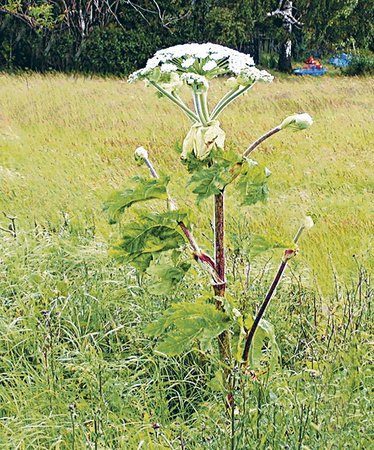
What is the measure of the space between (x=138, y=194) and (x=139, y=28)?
18133mm

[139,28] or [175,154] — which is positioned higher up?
[175,154]

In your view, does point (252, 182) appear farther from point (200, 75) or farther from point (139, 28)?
point (139, 28)

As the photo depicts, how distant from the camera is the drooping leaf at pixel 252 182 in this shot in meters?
2.43

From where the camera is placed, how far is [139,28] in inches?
781

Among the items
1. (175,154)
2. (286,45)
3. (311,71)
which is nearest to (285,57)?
(286,45)

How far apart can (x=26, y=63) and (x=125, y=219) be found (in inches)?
637

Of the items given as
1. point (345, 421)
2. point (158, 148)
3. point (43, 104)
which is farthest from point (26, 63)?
point (345, 421)

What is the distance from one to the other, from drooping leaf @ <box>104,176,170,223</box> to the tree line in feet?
55.9

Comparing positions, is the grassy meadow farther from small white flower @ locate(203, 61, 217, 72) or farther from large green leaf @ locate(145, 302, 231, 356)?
small white flower @ locate(203, 61, 217, 72)

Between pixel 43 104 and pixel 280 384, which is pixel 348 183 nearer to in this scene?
pixel 280 384

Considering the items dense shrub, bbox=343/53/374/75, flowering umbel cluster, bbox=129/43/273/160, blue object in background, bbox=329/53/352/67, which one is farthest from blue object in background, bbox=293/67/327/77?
flowering umbel cluster, bbox=129/43/273/160

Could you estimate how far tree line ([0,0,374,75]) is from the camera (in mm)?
19250

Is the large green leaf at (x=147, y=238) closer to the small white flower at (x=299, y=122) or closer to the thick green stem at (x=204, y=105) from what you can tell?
the thick green stem at (x=204, y=105)

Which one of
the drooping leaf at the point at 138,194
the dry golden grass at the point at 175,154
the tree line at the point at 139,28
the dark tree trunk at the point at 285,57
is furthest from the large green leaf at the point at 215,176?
the dark tree trunk at the point at 285,57
